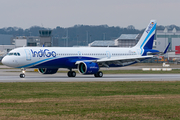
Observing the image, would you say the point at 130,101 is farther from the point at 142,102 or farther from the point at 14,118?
the point at 14,118

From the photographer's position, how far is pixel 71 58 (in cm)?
5069

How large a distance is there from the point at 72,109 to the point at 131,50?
40.3 meters

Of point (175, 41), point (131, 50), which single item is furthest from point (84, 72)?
point (175, 41)

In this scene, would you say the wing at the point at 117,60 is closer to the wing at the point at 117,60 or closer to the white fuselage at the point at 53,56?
the wing at the point at 117,60

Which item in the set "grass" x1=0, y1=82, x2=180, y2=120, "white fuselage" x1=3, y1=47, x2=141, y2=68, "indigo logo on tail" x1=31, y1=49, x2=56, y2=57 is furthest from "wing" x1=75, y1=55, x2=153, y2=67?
"grass" x1=0, y1=82, x2=180, y2=120

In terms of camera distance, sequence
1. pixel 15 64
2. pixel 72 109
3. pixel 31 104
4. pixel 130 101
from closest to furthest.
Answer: pixel 72 109
pixel 31 104
pixel 130 101
pixel 15 64

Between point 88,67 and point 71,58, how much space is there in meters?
3.73

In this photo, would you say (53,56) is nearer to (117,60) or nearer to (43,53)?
(43,53)

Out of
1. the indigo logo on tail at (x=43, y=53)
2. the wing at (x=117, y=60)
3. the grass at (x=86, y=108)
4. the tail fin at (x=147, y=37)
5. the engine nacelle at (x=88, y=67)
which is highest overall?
the tail fin at (x=147, y=37)

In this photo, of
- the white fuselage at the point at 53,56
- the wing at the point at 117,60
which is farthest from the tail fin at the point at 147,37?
the white fuselage at the point at 53,56

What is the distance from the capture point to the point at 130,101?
2222cm

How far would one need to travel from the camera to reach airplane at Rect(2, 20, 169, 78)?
4725 centimetres

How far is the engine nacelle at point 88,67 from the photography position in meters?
48.3

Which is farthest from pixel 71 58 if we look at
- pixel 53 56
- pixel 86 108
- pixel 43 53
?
pixel 86 108
